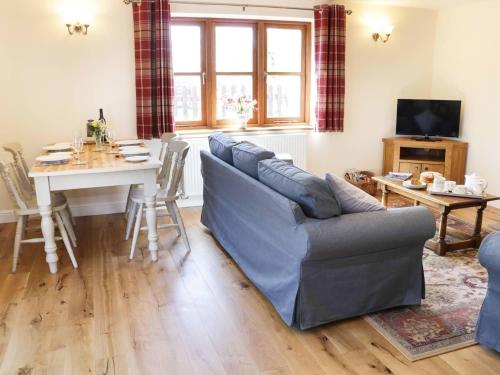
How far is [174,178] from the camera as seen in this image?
3787 millimetres

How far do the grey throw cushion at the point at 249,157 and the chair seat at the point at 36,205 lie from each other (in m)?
1.46

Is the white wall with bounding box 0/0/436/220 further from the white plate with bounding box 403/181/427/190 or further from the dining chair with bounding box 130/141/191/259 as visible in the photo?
the white plate with bounding box 403/181/427/190

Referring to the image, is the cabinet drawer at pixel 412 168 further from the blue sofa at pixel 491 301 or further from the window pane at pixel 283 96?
the blue sofa at pixel 491 301

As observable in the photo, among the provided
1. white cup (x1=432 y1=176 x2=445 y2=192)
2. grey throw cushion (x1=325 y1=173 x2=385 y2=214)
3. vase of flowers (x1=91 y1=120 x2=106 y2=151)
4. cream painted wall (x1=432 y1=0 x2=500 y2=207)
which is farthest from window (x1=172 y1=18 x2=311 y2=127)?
grey throw cushion (x1=325 y1=173 x2=385 y2=214)

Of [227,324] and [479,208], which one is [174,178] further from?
[479,208]

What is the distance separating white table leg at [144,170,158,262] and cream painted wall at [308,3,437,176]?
9.14 ft

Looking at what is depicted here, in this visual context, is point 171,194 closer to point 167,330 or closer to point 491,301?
point 167,330

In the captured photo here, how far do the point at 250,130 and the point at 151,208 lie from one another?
2289mm

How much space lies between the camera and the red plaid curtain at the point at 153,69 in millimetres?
4766

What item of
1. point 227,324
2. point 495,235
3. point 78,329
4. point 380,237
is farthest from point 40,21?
point 495,235

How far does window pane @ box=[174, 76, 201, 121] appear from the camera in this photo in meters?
5.41

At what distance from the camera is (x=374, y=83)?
6.03m

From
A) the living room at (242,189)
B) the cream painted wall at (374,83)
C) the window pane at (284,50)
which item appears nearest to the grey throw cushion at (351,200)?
the living room at (242,189)

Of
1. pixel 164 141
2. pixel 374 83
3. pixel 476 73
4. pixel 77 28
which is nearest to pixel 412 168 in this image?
pixel 374 83
